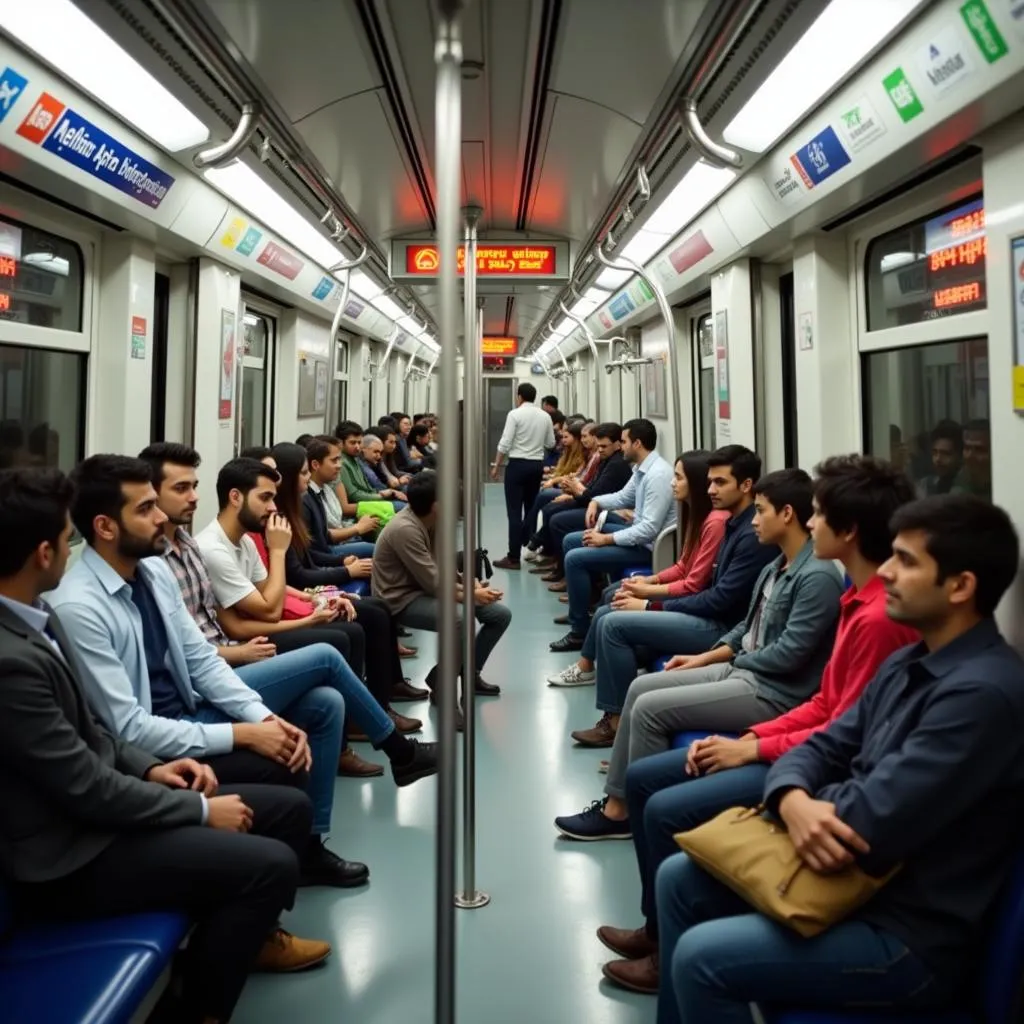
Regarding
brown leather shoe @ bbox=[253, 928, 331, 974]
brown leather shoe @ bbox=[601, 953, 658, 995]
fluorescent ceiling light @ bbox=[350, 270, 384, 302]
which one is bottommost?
brown leather shoe @ bbox=[601, 953, 658, 995]

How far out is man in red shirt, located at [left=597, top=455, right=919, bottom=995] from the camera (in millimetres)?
2176

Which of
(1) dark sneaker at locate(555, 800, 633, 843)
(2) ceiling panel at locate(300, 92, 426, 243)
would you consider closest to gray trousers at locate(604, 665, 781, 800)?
(1) dark sneaker at locate(555, 800, 633, 843)

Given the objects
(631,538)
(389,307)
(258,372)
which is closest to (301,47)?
(631,538)

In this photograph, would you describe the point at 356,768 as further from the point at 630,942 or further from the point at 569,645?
the point at 569,645

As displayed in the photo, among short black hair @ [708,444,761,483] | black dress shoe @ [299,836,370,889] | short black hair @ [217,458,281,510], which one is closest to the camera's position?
black dress shoe @ [299,836,370,889]

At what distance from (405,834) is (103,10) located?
2.91m

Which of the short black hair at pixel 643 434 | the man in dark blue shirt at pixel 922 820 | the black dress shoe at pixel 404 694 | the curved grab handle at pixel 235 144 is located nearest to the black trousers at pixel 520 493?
the short black hair at pixel 643 434

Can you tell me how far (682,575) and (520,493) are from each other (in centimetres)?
438

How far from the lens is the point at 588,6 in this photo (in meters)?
3.06

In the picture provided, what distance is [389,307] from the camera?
408 inches

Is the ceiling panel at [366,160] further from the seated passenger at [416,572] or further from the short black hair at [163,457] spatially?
the short black hair at [163,457]

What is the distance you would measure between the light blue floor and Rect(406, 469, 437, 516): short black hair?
1.12 metres

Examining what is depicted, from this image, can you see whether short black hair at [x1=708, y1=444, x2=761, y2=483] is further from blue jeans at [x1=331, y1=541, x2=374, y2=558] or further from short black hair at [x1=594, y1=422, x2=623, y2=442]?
short black hair at [x1=594, y1=422, x2=623, y2=442]

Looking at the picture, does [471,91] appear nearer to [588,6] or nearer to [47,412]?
[588,6]
